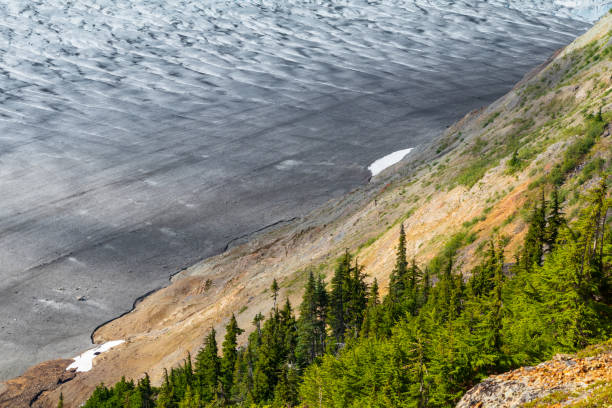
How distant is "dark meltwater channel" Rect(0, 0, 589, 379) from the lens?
263 feet

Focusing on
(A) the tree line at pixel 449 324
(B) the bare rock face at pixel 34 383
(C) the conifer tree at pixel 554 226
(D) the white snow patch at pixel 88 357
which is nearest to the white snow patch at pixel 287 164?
(D) the white snow patch at pixel 88 357

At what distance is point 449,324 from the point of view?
2394 centimetres

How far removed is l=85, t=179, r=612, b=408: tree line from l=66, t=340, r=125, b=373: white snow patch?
21696 mm

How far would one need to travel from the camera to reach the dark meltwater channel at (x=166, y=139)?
80125 millimetres

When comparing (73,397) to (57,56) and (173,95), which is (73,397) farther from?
(57,56)

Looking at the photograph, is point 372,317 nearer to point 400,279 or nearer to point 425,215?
point 400,279

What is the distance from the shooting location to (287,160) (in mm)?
115688

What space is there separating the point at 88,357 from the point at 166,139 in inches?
2866

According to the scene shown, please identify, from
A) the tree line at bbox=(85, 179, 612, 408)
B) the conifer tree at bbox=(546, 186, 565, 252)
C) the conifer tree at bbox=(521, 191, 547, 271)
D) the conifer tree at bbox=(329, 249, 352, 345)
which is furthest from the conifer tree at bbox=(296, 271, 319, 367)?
the conifer tree at bbox=(546, 186, 565, 252)

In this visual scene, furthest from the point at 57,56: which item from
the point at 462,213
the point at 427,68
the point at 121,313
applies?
the point at 462,213

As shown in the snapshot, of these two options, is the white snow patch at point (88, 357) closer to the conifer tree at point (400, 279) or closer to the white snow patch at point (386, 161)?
the conifer tree at point (400, 279)

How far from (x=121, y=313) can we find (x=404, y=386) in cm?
5483

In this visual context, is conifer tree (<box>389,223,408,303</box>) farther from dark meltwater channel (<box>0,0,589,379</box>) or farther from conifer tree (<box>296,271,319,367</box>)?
dark meltwater channel (<box>0,0,589,379</box>)

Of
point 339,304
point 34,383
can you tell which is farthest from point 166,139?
point 339,304
